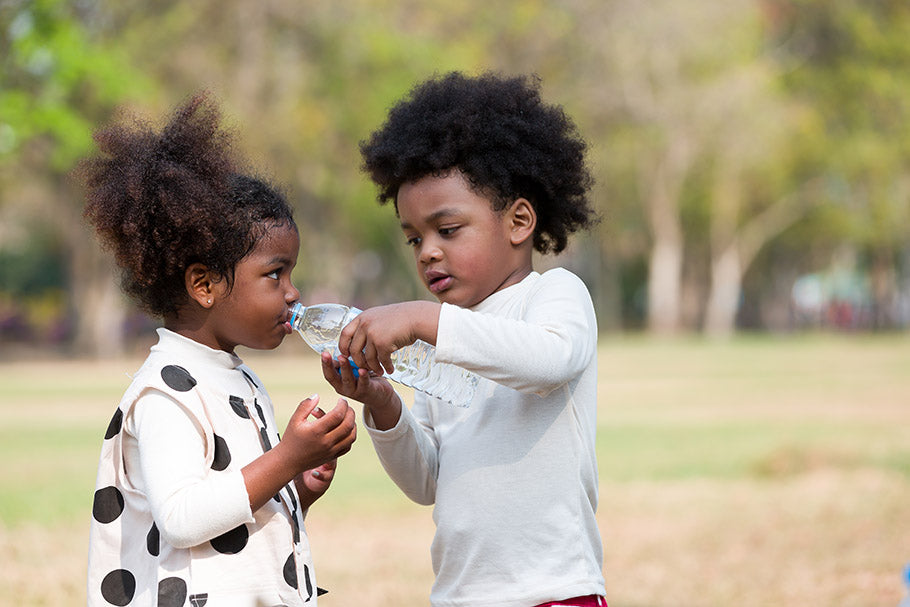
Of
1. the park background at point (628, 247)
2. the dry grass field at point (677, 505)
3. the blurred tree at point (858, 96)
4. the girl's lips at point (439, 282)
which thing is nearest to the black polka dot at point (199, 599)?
the girl's lips at point (439, 282)

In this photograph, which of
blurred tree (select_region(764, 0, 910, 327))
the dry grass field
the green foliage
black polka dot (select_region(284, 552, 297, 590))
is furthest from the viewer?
blurred tree (select_region(764, 0, 910, 327))

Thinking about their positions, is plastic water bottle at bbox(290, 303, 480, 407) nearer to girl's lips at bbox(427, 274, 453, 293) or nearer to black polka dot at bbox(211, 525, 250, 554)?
girl's lips at bbox(427, 274, 453, 293)

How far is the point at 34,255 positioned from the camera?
59.5 meters

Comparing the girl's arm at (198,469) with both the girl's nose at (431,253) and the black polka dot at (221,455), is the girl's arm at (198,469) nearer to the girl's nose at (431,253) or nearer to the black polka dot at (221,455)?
the black polka dot at (221,455)

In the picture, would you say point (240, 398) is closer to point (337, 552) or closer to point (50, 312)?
point (337, 552)

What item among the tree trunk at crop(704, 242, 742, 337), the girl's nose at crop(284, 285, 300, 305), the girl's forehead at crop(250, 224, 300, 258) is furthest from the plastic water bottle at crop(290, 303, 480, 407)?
the tree trunk at crop(704, 242, 742, 337)

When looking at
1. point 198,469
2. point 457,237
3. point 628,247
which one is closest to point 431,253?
point 457,237

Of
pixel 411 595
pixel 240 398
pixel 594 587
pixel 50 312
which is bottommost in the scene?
pixel 411 595

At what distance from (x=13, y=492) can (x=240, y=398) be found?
780 centimetres

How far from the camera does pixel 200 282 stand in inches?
108

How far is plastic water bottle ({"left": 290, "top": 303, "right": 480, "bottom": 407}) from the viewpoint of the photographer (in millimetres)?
3045

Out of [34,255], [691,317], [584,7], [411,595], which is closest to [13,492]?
[411,595]

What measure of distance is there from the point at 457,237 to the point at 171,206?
0.72 meters

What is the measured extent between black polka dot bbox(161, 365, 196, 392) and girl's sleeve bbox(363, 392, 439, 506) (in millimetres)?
541
